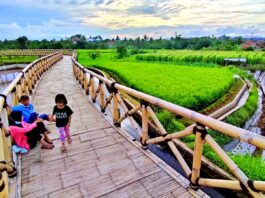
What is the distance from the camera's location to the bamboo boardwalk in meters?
2.84

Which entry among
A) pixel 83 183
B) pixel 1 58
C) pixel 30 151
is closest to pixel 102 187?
pixel 83 183

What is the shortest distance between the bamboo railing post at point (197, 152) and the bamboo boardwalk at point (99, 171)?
14cm

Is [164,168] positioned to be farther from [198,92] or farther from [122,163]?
[198,92]

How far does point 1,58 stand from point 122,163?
1164 inches

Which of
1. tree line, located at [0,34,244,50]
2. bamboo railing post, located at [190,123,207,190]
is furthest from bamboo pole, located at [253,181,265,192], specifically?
tree line, located at [0,34,244,50]

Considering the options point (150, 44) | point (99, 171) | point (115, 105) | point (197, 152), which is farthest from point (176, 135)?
point (150, 44)

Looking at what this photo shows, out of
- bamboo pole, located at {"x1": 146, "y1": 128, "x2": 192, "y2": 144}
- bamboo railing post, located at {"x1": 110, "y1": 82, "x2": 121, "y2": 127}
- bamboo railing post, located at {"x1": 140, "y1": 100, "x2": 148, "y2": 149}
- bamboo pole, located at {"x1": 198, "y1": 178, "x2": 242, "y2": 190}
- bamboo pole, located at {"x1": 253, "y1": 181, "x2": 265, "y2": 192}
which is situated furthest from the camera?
bamboo railing post, located at {"x1": 110, "y1": 82, "x2": 121, "y2": 127}

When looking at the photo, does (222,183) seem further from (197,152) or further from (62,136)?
(62,136)

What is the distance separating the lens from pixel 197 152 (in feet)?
8.67

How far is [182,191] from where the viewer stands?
2.79 m

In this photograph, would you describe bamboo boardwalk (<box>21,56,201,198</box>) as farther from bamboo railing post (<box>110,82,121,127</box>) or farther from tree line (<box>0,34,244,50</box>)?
tree line (<box>0,34,244,50</box>)

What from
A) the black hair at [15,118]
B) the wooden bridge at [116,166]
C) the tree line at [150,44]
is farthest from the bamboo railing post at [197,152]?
the tree line at [150,44]

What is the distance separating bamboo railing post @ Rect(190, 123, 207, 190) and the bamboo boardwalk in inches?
5.6

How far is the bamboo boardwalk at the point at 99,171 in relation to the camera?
2844 mm
